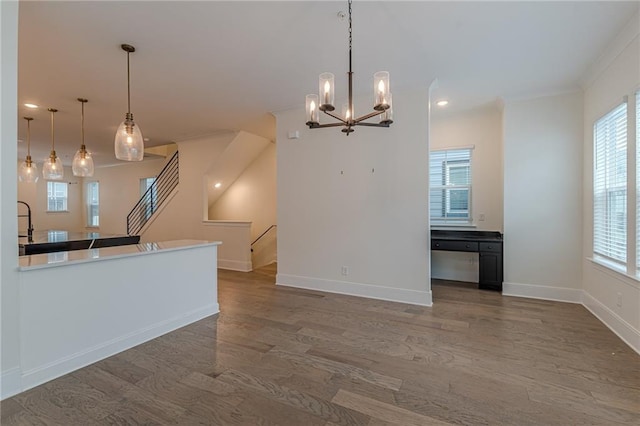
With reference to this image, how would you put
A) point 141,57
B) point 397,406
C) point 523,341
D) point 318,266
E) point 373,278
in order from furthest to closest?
point 318,266 → point 373,278 → point 141,57 → point 523,341 → point 397,406

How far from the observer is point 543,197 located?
414 cm

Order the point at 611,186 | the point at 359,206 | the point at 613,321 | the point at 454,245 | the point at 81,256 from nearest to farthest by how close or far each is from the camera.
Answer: the point at 81,256
the point at 613,321
the point at 611,186
the point at 359,206
the point at 454,245

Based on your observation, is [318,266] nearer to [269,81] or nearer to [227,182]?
[269,81]

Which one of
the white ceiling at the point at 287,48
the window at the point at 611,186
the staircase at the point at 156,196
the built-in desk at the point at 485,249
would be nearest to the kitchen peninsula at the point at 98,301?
the white ceiling at the point at 287,48

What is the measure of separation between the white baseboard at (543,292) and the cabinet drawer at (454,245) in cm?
71

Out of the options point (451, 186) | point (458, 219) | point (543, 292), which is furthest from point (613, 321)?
point (451, 186)

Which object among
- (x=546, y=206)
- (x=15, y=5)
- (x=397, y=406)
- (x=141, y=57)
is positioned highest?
(x=141, y=57)

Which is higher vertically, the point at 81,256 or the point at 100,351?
the point at 81,256

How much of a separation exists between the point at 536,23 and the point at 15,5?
4.00 m

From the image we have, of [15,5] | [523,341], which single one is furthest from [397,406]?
[15,5]

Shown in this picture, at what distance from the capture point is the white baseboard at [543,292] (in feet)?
13.2

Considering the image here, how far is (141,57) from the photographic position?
306 centimetres

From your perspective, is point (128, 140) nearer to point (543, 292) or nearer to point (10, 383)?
point (10, 383)

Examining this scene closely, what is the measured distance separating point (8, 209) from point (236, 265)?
4.45 meters
